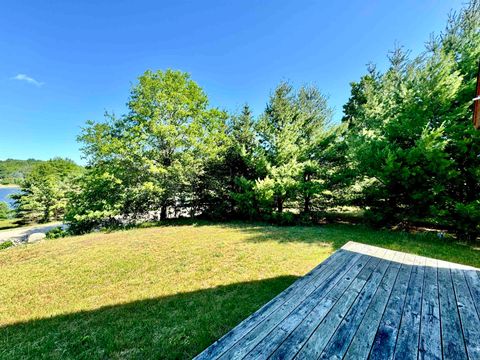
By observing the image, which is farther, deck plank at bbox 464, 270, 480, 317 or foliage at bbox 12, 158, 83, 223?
foliage at bbox 12, 158, 83, 223

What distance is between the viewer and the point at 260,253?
565cm

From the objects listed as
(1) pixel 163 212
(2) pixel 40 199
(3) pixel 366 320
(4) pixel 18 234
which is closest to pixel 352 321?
(3) pixel 366 320

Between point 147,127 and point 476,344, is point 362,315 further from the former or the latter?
point 147,127

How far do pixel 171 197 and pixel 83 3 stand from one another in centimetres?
971

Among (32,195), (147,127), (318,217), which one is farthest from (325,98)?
(32,195)

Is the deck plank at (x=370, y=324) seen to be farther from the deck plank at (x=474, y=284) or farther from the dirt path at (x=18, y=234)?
the dirt path at (x=18, y=234)

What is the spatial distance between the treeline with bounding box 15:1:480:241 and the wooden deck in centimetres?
597

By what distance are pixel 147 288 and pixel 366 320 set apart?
3.65m

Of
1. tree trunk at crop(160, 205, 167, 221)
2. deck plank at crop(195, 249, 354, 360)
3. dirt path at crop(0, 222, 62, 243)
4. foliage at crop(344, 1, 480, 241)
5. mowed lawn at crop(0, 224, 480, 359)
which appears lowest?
dirt path at crop(0, 222, 62, 243)

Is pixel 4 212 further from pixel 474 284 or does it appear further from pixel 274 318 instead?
pixel 474 284

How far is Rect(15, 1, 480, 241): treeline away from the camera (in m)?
7.27

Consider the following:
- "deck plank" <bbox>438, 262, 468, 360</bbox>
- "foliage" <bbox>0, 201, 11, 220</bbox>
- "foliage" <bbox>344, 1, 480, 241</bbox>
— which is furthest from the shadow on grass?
"foliage" <bbox>0, 201, 11, 220</bbox>

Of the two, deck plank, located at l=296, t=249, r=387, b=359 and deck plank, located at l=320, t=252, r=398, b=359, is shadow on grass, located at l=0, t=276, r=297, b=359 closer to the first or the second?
deck plank, located at l=296, t=249, r=387, b=359

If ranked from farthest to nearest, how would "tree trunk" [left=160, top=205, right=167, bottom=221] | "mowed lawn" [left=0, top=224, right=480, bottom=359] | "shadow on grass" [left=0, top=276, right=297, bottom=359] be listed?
"tree trunk" [left=160, top=205, right=167, bottom=221] < "mowed lawn" [left=0, top=224, right=480, bottom=359] < "shadow on grass" [left=0, top=276, right=297, bottom=359]
